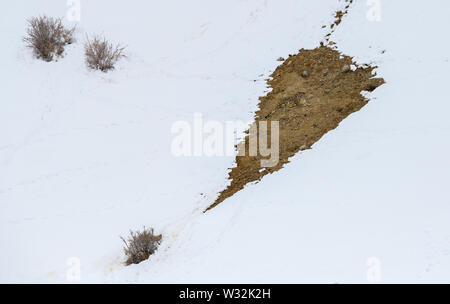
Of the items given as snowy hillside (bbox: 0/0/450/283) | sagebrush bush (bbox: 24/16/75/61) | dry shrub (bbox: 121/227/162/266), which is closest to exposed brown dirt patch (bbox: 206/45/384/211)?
snowy hillside (bbox: 0/0/450/283)

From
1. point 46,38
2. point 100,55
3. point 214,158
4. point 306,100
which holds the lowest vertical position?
point 214,158

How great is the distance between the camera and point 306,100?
24.1 feet

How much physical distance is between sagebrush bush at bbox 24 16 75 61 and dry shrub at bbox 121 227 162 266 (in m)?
5.44

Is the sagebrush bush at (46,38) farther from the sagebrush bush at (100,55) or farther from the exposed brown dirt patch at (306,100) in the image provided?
the exposed brown dirt patch at (306,100)

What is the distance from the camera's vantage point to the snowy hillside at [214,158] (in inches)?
176

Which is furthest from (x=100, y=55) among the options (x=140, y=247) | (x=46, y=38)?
(x=140, y=247)

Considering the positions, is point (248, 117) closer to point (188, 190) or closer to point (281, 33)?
point (188, 190)

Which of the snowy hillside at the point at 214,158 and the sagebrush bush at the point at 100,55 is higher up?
the sagebrush bush at the point at 100,55

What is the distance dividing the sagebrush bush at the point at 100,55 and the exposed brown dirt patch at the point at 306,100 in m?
3.55

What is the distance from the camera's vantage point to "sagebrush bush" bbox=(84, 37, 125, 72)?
8.55 meters

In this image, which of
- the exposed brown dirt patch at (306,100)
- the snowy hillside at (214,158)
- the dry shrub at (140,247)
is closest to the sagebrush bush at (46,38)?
the snowy hillside at (214,158)

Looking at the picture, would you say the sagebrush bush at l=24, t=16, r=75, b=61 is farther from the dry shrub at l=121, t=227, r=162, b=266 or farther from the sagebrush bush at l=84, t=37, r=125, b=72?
the dry shrub at l=121, t=227, r=162, b=266

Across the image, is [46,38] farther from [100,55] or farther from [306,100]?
[306,100]

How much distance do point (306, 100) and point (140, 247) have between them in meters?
4.11
